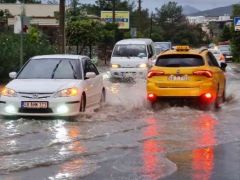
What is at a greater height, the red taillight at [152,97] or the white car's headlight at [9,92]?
the white car's headlight at [9,92]

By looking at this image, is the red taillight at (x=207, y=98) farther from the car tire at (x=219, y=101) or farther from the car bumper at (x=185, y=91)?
the car tire at (x=219, y=101)

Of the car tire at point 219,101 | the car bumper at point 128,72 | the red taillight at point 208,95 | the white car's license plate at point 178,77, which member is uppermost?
the white car's license plate at point 178,77

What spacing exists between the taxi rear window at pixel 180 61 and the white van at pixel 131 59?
11.7 m

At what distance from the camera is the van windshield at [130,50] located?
28.5 m

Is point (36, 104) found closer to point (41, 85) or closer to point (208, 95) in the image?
point (41, 85)

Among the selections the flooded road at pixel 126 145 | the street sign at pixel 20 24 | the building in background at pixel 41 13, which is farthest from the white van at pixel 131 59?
the building in background at pixel 41 13

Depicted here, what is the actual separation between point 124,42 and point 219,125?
55.2 ft

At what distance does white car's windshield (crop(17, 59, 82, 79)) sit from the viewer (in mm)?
14000

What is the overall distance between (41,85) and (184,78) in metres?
3.56

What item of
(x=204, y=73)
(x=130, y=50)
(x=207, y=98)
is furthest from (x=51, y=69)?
(x=130, y=50)

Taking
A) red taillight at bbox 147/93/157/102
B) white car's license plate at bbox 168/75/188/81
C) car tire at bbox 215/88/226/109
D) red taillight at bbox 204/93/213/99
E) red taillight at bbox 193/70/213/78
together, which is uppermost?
red taillight at bbox 193/70/213/78

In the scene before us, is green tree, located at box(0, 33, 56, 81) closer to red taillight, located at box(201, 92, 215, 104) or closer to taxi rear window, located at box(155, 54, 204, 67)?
taxi rear window, located at box(155, 54, 204, 67)

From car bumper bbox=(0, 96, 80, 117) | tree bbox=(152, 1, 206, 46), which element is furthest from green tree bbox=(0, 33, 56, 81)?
tree bbox=(152, 1, 206, 46)

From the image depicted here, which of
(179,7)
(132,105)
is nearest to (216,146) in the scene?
(132,105)
